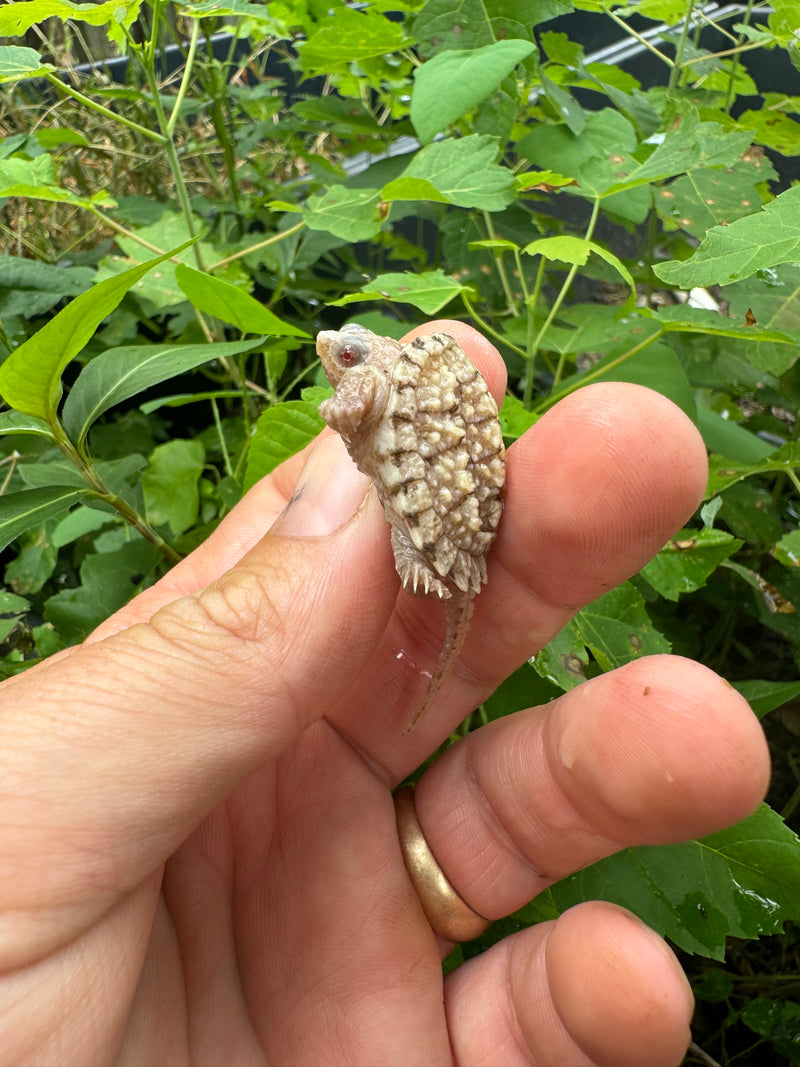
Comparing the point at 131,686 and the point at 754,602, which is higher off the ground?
the point at 131,686

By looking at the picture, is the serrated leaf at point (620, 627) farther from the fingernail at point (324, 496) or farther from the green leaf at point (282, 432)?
the green leaf at point (282, 432)

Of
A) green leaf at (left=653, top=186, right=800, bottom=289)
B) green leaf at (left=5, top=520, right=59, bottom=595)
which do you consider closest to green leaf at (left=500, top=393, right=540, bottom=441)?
green leaf at (left=653, top=186, right=800, bottom=289)

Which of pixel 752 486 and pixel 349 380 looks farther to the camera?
pixel 752 486

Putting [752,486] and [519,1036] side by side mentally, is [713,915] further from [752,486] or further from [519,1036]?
[752,486]

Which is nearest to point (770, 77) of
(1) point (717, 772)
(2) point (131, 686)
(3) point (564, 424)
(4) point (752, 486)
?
(4) point (752, 486)

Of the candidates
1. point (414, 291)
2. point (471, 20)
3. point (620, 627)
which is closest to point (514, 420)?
point (414, 291)

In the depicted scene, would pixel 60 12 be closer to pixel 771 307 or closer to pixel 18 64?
pixel 18 64
